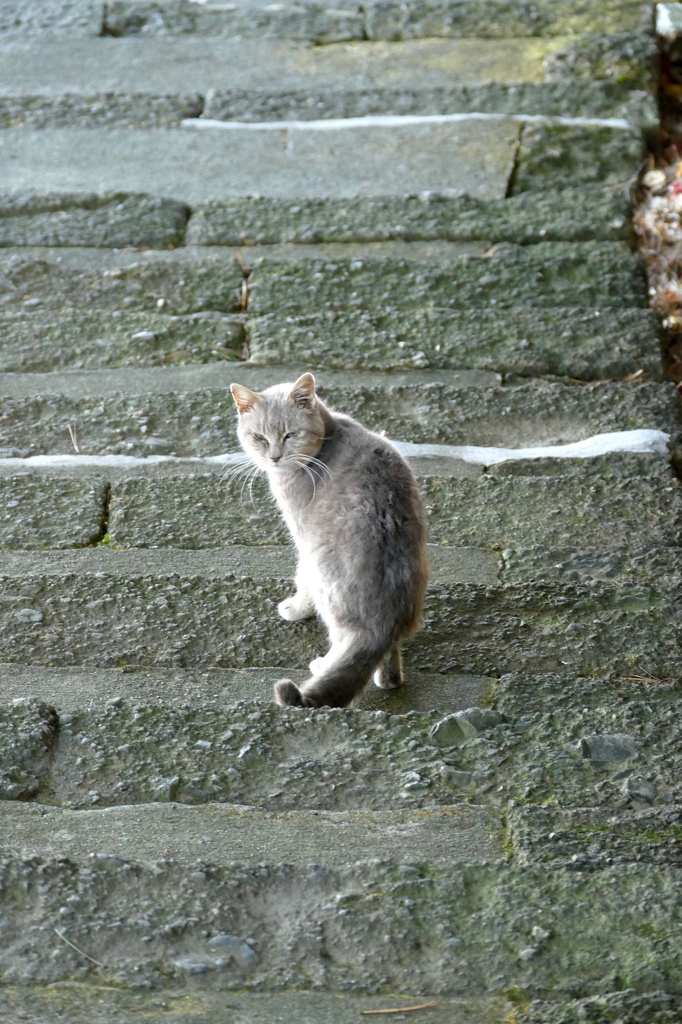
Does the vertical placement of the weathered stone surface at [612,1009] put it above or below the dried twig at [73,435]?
above

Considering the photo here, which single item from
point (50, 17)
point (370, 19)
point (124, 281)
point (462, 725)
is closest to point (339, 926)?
point (462, 725)

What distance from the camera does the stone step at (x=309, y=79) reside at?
4543 millimetres

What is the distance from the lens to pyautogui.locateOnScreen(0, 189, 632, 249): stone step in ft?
12.9

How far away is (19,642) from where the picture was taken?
2.45m

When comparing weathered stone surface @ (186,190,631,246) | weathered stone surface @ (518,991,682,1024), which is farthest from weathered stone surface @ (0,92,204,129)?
weathered stone surface @ (518,991,682,1024)

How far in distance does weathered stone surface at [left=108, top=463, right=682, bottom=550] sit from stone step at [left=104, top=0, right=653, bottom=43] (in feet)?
9.19

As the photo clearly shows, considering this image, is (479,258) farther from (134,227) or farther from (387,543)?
(387,543)

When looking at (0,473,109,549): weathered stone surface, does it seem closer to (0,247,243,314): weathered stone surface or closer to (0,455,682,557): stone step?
(0,455,682,557): stone step

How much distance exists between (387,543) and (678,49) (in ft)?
11.4

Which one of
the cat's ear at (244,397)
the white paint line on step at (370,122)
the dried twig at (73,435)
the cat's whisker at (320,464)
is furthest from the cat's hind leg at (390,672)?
the white paint line on step at (370,122)

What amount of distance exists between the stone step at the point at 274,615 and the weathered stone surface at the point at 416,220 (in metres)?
1.56

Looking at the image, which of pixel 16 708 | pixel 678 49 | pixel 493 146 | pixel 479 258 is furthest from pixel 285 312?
pixel 678 49

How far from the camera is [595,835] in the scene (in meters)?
1.92

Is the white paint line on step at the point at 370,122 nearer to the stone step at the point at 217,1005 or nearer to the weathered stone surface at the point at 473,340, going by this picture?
the weathered stone surface at the point at 473,340
